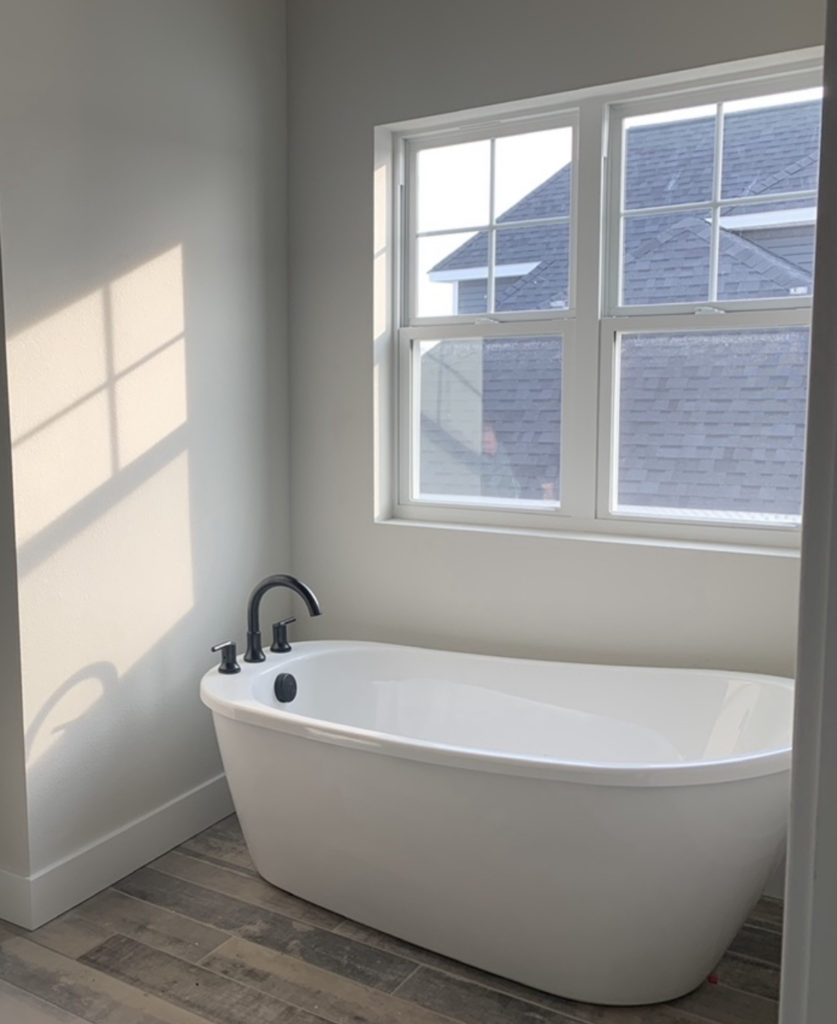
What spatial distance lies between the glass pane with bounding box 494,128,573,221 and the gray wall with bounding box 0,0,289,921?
804 mm

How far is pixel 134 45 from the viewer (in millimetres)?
2535

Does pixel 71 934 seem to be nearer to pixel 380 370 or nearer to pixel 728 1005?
pixel 728 1005

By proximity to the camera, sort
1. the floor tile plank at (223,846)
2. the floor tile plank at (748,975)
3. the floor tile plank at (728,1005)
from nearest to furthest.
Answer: the floor tile plank at (728,1005) → the floor tile plank at (748,975) → the floor tile plank at (223,846)

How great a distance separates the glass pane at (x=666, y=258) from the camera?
2.64m

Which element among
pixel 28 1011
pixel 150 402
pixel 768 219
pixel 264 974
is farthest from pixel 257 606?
pixel 768 219

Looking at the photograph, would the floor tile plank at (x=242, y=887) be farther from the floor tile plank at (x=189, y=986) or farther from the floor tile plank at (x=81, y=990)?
the floor tile plank at (x=81, y=990)

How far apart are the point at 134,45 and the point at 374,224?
90 centimetres

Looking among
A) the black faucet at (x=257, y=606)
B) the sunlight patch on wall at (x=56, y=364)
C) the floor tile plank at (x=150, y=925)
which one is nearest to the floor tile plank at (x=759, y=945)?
the floor tile plank at (x=150, y=925)

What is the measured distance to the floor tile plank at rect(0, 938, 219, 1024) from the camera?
80.0 inches

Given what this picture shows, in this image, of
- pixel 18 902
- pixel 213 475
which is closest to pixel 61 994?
pixel 18 902

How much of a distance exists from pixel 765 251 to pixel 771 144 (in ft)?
0.97

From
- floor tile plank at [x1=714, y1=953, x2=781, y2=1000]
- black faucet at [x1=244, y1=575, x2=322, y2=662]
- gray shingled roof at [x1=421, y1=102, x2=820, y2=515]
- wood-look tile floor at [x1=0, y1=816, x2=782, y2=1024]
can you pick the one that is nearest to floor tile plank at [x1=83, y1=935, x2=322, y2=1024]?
wood-look tile floor at [x1=0, y1=816, x2=782, y2=1024]

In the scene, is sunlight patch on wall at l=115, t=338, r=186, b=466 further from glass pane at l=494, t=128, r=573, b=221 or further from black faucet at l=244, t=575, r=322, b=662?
glass pane at l=494, t=128, r=573, b=221

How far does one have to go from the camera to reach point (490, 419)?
3.03 metres
